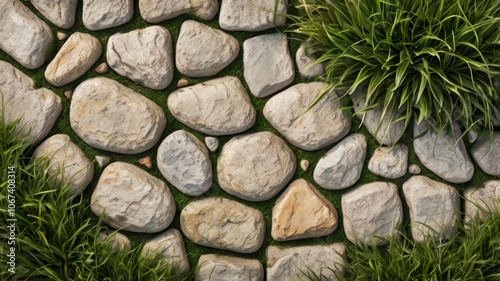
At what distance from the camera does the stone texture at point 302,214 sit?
1.76 m

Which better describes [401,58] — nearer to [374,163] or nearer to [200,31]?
[374,163]

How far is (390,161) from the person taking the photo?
1.74m

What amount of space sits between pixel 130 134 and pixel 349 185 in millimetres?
729

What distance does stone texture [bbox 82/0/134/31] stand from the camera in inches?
67.9

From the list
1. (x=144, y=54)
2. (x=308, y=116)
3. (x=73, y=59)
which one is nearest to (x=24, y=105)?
(x=73, y=59)

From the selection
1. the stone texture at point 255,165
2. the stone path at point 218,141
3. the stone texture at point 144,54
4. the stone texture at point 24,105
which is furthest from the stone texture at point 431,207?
the stone texture at point 24,105

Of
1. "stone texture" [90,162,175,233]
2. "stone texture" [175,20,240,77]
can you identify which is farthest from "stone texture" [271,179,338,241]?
"stone texture" [175,20,240,77]

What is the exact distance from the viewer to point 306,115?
1722 millimetres

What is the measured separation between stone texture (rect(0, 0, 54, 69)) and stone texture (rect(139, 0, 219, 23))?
1.08ft

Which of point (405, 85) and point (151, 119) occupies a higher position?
point (405, 85)

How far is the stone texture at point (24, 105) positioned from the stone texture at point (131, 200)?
0.26m

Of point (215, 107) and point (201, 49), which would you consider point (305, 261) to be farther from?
point (201, 49)

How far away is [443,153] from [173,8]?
3.23ft

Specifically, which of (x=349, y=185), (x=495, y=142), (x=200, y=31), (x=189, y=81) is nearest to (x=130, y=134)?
(x=189, y=81)
